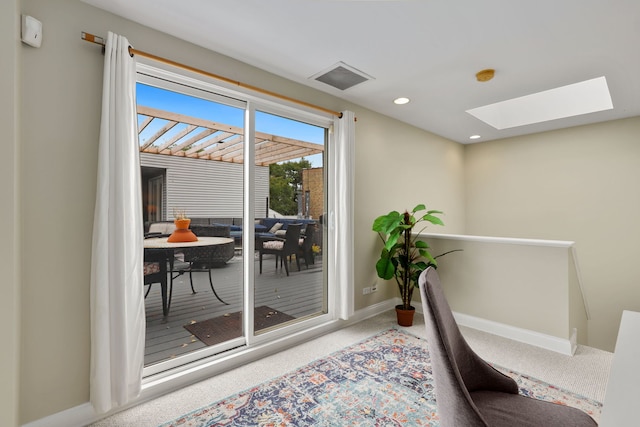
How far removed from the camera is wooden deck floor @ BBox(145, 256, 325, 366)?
226cm

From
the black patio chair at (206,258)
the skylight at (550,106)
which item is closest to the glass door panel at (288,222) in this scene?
the black patio chair at (206,258)

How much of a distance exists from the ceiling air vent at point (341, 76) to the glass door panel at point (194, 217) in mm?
846

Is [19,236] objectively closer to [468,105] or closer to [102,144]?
[102,144]

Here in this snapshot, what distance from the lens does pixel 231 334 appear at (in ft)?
8.49

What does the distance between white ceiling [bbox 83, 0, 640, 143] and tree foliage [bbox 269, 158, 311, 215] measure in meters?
0.84

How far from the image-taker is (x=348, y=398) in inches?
80.2

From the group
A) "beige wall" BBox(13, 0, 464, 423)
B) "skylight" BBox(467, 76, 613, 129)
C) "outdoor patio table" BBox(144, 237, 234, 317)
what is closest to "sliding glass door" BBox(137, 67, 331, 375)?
"outdoor patio table" BBox(144, 237, 234, 317)

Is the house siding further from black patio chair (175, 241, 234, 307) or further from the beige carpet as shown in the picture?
the beige carpet

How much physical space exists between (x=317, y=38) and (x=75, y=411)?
2.89m

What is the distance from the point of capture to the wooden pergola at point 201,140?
2.19m

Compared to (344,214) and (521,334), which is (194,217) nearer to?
(344,214)

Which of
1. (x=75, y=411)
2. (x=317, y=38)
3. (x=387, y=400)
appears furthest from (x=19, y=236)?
(x=387, y=400)

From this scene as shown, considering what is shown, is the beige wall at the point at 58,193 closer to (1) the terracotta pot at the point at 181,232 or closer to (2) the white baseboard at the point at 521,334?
(1) the terracotta pot at the point at 181,232

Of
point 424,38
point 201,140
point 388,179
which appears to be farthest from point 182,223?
point 388,179
